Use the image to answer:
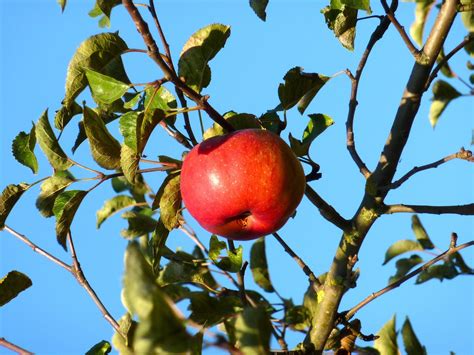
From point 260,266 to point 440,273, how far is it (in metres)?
0.77

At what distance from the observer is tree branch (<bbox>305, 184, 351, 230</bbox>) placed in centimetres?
166

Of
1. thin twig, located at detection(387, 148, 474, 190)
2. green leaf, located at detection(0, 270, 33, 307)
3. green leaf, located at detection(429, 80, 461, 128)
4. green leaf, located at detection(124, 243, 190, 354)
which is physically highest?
green leaf, located at detection(429, 80, 461, 128)

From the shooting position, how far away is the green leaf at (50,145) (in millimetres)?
1919

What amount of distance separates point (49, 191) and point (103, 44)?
53 centimetres

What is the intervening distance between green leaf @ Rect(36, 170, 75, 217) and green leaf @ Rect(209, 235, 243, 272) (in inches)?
18.4

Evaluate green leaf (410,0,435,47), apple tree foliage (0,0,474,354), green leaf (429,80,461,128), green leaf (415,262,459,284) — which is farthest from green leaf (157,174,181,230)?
green leaf (429,80,461,128)

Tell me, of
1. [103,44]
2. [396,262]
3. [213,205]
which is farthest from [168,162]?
[396,262]

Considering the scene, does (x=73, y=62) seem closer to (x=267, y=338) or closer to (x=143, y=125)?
(x=143, y=125)

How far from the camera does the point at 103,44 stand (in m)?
1.64

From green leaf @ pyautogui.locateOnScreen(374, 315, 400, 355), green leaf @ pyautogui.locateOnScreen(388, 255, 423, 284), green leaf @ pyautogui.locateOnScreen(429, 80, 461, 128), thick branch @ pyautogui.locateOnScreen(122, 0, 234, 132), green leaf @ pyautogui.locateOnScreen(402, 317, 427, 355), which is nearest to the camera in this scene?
thick branch @ pyautogui.locateOnScreen(122, 0, 234, 132)

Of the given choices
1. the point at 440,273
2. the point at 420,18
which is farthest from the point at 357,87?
the point at 420,18

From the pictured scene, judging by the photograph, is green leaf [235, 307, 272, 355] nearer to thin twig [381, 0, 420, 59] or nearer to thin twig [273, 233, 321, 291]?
thin twig [273, 233, 321, 291]

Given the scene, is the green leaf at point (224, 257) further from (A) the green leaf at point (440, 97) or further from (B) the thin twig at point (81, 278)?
(A) the green leaf at point (440, 97)

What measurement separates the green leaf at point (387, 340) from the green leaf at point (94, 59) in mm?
953
